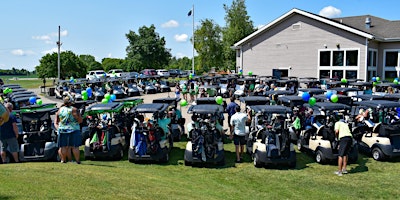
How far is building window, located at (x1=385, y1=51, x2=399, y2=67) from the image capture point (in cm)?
2979

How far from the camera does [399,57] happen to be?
2931 centimetres

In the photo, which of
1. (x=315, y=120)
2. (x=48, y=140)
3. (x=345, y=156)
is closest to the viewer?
(x=345, y=156)

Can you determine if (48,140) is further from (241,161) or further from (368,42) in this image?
(368,42)

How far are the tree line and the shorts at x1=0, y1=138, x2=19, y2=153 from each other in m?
36.0

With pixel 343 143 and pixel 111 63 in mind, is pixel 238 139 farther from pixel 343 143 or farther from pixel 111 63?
pixel 111 63

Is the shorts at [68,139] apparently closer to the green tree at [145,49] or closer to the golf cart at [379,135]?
the golf cart at [379,135]

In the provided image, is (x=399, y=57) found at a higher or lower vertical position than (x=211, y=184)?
higher

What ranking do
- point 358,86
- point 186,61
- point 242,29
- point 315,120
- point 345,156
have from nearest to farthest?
point 345,156, point 315,120, point 358,86, point 242,29, point 186,61

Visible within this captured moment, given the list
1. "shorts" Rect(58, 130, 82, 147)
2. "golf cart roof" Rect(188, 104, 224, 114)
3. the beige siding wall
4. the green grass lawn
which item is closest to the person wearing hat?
"shorts" Rect(58, 130, 82, 147)

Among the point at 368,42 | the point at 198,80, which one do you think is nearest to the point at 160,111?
the point at 198,80

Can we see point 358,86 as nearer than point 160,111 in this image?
No

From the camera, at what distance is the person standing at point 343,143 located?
937 centimetres

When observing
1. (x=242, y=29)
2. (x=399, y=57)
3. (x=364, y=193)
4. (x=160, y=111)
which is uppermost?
(x=242, y=29)

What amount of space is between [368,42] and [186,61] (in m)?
70.6
